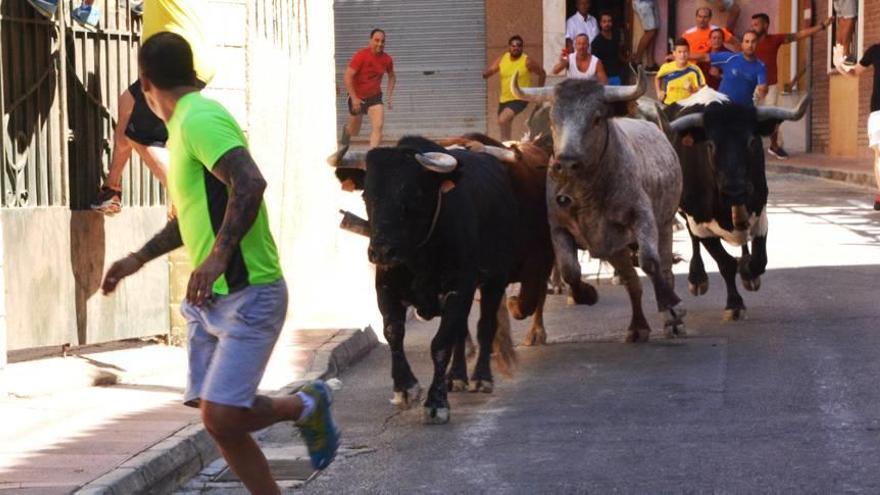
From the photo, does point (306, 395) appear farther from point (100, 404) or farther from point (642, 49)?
point (642, 49)

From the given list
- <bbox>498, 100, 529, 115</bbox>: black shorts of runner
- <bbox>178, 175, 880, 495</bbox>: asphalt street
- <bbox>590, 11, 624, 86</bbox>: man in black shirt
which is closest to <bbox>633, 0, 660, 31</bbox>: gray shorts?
<bbox>590, 11, 624, 86</bbox>: man in black shirt

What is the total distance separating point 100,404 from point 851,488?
3.97 m

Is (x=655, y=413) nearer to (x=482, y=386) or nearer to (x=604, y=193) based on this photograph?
(x=482, y=386)

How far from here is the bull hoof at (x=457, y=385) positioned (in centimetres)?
990

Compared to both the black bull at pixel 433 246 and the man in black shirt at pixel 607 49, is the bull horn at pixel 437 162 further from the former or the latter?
the man in black shirt at pixel 607 49

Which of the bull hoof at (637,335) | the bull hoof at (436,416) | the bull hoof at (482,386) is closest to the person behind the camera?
the bull hoof at (436,416)

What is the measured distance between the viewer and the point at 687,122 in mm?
13000

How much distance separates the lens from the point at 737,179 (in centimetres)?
1261

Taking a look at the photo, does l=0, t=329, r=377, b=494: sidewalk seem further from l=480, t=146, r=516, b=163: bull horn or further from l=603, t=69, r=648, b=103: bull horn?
l=603, t=69, r=648, b=103: bull horn

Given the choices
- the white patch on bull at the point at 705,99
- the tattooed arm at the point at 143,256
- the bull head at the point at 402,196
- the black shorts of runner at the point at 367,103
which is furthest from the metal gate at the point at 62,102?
the black shorts of runner at the point at 367,103

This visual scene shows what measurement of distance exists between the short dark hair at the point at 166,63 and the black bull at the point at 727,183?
6.73m

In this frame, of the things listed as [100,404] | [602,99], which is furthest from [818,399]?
[100,404]

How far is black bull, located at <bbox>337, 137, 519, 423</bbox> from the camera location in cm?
907

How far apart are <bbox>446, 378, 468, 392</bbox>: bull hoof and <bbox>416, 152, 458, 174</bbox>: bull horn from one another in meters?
1.34
